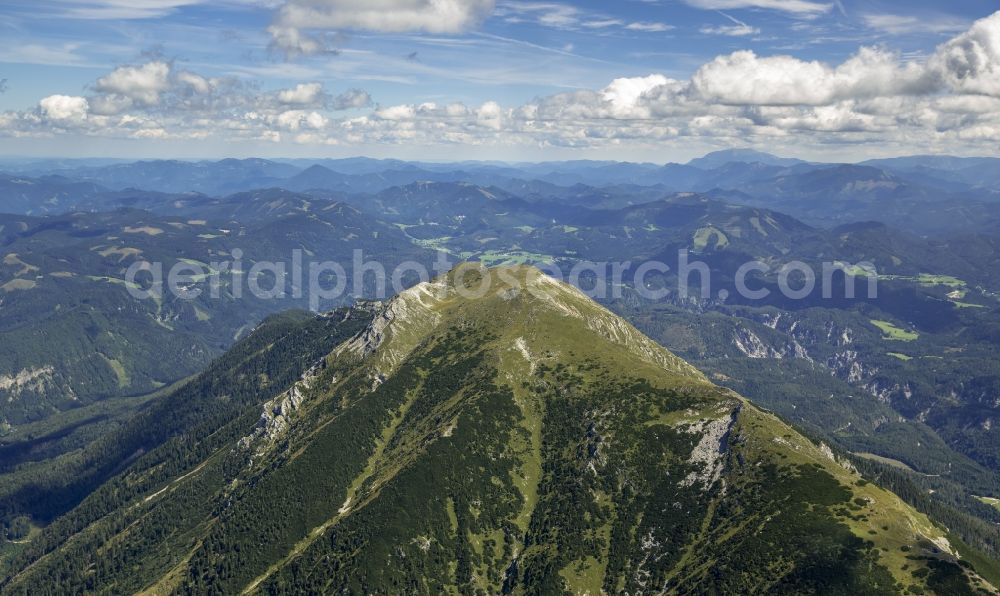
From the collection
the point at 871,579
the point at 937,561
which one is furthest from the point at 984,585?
the point at 871,579

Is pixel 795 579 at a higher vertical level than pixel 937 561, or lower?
lower

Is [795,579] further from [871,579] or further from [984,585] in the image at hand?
[984,585]

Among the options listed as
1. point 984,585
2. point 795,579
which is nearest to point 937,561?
point 984,585

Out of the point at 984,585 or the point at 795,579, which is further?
the point at 795,579

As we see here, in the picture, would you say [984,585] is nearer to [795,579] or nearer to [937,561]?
[937,561]

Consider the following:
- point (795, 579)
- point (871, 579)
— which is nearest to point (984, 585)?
point (871, 579)

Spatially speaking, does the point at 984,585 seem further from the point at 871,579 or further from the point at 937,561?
the point at 871,579

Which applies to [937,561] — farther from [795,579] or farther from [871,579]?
[795,579]

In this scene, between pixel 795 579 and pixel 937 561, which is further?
pixel 795 579
